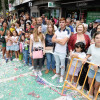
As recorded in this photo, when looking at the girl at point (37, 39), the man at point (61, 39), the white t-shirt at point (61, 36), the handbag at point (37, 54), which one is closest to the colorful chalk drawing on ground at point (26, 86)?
the girl at point (37, 39)

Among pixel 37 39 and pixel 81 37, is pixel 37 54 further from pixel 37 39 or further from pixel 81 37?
pixel 81 37

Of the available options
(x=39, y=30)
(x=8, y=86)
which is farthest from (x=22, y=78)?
→ (x=39, y=30)

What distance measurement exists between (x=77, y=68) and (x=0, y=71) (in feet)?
9.47

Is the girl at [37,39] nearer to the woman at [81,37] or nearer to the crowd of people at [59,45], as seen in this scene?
the crowd of people at [59,45]

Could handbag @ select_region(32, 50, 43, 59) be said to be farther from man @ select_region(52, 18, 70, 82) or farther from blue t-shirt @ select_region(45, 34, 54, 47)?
man @ select_region(52, 18, 70, 82)

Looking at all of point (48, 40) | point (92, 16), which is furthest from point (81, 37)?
point (92, 16)

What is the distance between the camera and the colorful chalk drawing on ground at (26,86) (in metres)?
2.93

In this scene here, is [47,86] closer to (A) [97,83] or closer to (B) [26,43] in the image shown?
(A) [97,83]

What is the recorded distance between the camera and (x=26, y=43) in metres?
4.39

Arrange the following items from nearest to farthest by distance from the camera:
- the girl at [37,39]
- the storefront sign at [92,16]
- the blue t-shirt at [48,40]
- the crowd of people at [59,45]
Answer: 1. the crowd of people at [59,45]
2. the girl at [37,39]
3. the blue t-shirt at [48,40]
4. the storefront sign at [92,16]

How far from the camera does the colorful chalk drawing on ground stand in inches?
115

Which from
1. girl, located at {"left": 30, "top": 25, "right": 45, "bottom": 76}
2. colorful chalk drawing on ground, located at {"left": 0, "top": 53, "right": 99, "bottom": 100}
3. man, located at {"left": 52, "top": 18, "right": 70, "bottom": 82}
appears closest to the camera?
colorful chalk drawing on ground, located at {"left": 0, "top": 53, "right": 99, "bottom": 100}

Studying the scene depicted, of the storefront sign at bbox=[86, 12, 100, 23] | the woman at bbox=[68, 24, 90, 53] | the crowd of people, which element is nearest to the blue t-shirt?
the crowd of people

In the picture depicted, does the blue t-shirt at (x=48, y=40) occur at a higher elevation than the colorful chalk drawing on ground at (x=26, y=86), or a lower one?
higher
